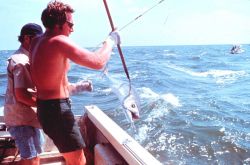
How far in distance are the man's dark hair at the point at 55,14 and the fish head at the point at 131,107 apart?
3.87 feet

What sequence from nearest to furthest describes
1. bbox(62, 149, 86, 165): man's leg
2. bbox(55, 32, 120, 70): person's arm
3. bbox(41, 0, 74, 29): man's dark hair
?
bbox(55, 32, 120, 70): person's arm → bbox(41, 0, 74, 29): man's dark hair → bbox(62, 149, 86, 165): man's leg

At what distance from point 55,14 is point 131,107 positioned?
130cm

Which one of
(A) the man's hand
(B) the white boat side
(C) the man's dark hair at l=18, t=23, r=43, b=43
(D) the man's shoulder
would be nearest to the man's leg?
(B) the white boat side

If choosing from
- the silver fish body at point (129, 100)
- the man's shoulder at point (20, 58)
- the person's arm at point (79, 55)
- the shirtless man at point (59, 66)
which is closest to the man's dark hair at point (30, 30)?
the man's shoulder at point (20, 58)

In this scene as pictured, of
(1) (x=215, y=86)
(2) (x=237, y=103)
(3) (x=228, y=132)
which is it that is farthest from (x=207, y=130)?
(1) (x=215, y=86)

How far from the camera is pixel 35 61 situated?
2383mm

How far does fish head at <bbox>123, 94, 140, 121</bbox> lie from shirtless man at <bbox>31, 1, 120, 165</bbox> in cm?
74

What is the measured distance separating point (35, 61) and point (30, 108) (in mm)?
673

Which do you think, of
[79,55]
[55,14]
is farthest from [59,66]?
[55,14]

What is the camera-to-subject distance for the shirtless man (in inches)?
89.4

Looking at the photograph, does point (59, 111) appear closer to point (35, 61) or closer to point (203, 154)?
point (35, 61)

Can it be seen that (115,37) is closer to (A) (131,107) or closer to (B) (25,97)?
(A) (131,107)

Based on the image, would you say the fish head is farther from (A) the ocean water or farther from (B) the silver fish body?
(A) the ocean water

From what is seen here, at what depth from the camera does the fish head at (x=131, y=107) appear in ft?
10.5
